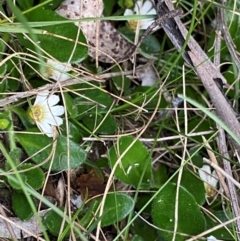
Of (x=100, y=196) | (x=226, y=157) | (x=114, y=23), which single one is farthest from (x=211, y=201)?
(x=114, y=23)

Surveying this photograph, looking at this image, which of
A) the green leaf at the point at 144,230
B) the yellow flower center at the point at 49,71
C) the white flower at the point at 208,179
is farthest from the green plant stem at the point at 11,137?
the white flower at the point at 208,179

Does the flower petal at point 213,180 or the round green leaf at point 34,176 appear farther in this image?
the flower petal at point 213,180

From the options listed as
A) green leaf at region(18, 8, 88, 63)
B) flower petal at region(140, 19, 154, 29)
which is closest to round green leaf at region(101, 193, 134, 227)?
green leaf at region(18, 8, 88, 63)

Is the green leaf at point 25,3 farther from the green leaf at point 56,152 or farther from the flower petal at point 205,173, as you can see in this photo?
the flower petal at point 205,173

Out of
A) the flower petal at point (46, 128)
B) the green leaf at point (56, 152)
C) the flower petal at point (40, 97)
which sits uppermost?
the flower petal at point (40, 97)

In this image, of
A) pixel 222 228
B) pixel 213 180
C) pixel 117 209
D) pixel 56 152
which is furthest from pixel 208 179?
pixel 56 152

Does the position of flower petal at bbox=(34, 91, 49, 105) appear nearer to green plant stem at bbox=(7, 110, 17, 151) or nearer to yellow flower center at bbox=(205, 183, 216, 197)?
green plant stem at bbox=(7, 110, 17, 151)

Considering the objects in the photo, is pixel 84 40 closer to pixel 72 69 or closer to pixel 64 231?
pixel 72 69
